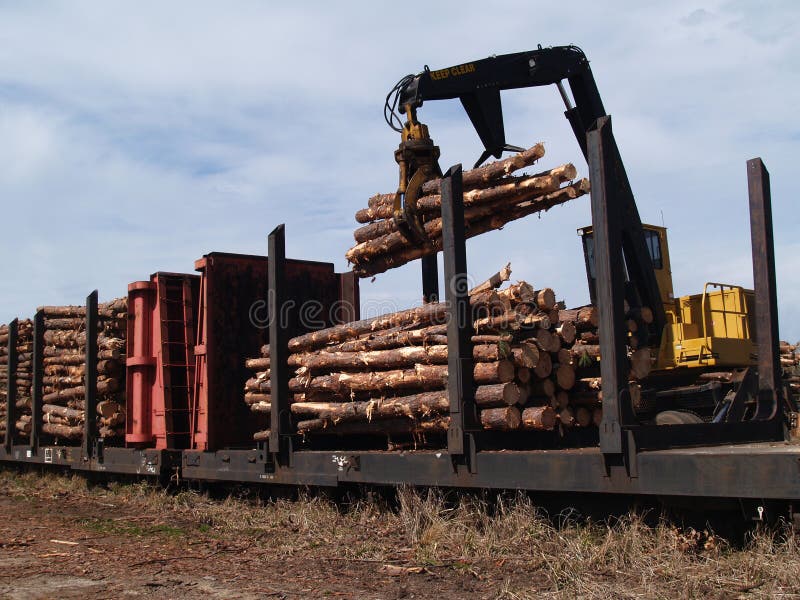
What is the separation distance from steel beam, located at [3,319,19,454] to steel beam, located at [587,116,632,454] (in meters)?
13.2

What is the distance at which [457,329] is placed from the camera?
7.17 m

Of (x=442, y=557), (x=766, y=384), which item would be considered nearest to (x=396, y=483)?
(x=442, y=557)

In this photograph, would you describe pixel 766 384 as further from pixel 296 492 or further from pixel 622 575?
pixel 296 492

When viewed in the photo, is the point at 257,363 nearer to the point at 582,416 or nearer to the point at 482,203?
the point at 482,203

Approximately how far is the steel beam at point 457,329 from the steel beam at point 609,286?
4.31ft

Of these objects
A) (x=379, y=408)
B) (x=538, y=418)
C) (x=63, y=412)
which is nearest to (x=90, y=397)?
(x=63, y=412)

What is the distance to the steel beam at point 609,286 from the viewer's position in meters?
6.02

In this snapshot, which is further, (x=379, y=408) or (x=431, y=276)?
(x=431, y=276)

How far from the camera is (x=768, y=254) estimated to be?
7.56m

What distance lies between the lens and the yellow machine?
559 inches

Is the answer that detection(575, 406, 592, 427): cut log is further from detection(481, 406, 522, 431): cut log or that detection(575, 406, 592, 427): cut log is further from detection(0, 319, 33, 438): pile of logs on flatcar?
detection(0, 319, 33, 438): pile of logs on flatcar

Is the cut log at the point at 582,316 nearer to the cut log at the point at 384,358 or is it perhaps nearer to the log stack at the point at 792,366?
the cut log at the point at 384,358

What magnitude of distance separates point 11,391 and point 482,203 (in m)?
11.4

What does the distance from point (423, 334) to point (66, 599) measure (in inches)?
149
